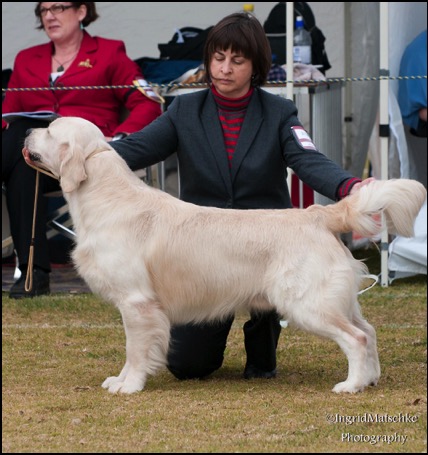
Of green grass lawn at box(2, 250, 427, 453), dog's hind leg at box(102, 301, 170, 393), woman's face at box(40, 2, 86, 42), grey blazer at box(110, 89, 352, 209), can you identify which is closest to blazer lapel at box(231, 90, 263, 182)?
grey blazer at box(110, 89, 352, 209)

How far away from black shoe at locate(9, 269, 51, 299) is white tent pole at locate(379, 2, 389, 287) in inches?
78.2

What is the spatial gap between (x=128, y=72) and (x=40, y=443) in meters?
3.57

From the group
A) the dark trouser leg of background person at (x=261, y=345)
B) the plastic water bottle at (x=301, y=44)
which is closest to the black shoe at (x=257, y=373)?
the dark trouser leg of background person at (x=261, y=345)

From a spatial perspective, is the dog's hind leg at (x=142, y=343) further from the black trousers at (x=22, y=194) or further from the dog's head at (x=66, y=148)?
the black trousers at (x=22, y=194)

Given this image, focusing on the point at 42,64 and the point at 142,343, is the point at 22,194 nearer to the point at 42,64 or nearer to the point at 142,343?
the point at 42,64

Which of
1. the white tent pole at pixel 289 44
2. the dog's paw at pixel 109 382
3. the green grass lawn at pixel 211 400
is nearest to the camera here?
the green grass lawn at pixel 211 400

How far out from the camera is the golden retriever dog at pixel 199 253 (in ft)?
12.5

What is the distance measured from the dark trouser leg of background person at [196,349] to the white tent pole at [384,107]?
2.16 metres

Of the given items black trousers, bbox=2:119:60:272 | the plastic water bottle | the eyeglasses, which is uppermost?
the eyeglasses

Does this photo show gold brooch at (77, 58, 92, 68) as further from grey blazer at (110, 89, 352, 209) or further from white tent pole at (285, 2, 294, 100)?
grey blazer at (110, 89, 352, 209)

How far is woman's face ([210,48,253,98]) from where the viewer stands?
165 inches

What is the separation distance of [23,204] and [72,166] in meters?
2.27

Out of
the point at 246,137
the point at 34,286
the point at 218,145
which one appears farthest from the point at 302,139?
the point at 34,286

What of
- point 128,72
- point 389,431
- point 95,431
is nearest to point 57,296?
point 128,72
